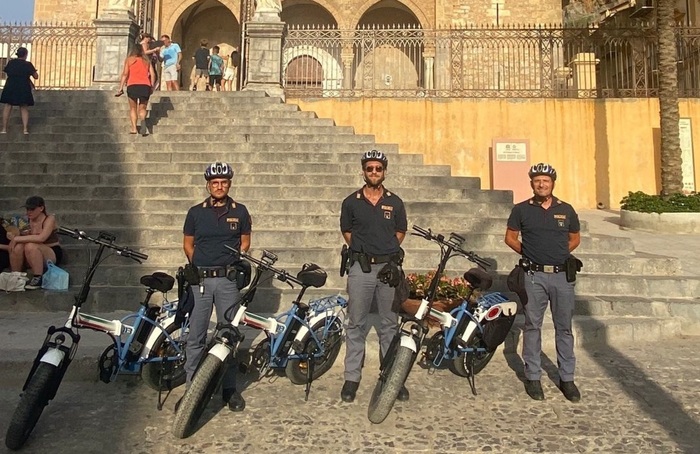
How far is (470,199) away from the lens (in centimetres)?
771

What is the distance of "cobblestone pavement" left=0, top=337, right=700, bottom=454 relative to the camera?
3.05 metres

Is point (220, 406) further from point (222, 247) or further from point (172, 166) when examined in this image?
point (172, 166)

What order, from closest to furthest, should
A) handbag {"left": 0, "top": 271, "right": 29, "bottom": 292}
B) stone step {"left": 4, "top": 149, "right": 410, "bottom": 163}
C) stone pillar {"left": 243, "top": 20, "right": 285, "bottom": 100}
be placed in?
1. handbag {"left": 0, "top": 271, "right": 29, "bottom": 292}
2. stone step {"left": 4, "top": 149, "right": 410, "bottom": 163}
3. stone pillar {"left": 243, "top": 20, "right": 285, "bottom": 100}

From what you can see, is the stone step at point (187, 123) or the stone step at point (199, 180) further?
the stone step at point (187, 123)

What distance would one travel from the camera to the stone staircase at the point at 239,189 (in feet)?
19.2

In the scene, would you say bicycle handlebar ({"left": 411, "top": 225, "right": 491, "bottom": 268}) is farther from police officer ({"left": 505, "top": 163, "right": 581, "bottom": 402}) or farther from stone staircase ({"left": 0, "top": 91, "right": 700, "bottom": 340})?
stone staircase ({"left": 0, "top": 91, "right": 700, "bottom": 340})

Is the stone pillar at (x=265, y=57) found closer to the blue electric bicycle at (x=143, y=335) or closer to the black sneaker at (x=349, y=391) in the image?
the blue electric bicycle at (x=143, y=335)

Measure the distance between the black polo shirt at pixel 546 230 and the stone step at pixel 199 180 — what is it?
407 centimetres

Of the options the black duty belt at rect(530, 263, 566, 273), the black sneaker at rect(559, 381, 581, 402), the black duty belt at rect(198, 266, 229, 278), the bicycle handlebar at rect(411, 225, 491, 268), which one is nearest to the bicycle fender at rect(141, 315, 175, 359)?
the black duty belt at rect(198, 266, 229, 278)

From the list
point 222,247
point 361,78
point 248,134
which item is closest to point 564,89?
point 361,78

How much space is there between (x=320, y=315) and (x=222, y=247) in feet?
3.75

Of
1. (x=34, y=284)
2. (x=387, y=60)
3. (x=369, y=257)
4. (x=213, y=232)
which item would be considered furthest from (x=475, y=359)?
(x=387, y=60)

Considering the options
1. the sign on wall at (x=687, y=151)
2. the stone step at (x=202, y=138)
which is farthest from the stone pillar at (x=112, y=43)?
the sign on wall at (x=687, y=151)

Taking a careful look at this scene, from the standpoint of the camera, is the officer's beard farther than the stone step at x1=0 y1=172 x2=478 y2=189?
No
